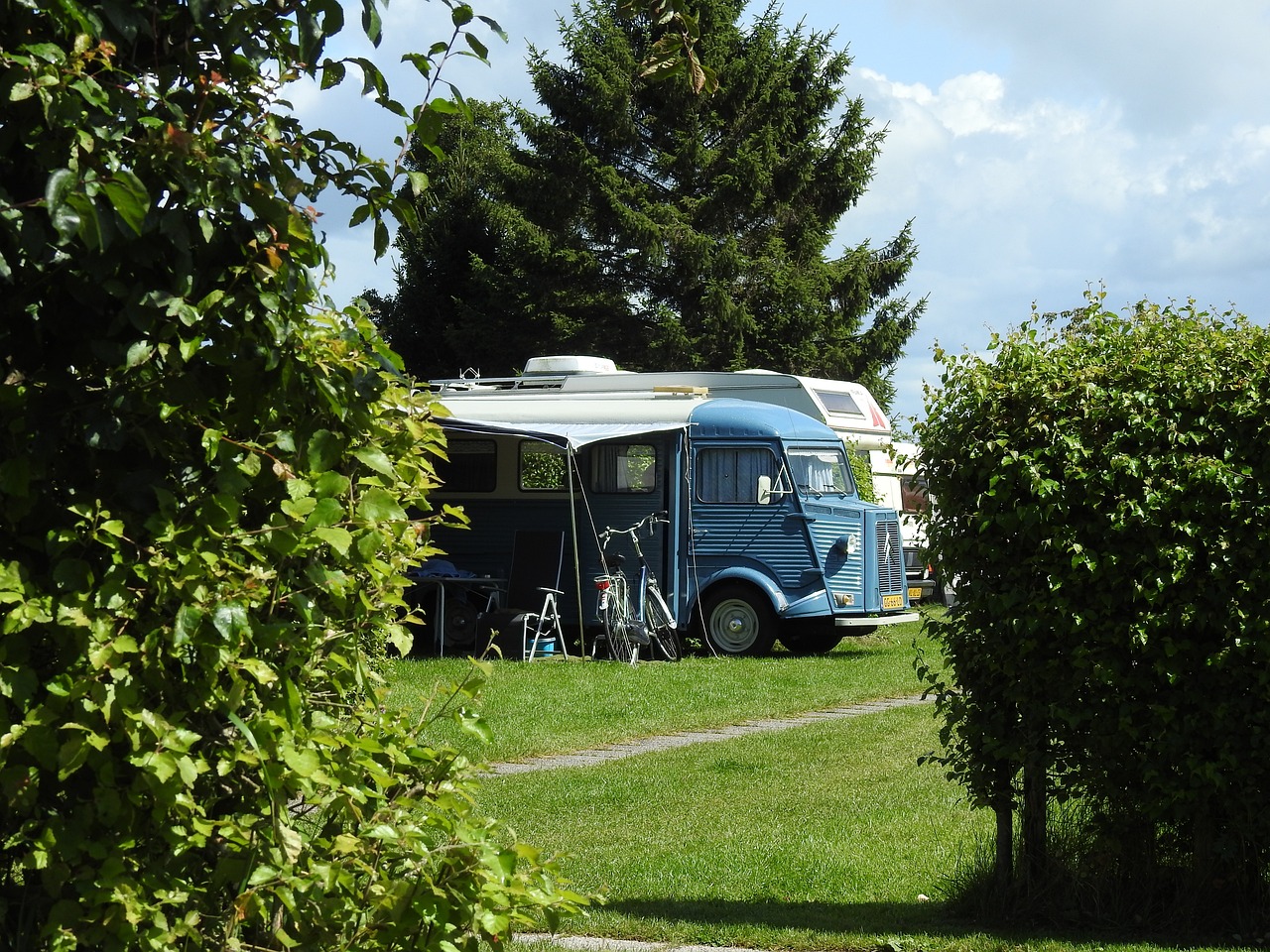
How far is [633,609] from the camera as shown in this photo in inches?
663

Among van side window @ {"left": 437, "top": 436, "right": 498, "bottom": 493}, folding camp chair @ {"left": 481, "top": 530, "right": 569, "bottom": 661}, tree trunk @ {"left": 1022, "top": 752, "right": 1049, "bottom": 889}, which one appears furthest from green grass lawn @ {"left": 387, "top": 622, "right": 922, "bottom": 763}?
tree trunk @ {"left": 1022, "top": 752, "right": 1049, "bottom": 889}

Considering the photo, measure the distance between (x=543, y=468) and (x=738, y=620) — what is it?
2.98 m

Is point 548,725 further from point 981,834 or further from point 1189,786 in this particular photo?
point 1189,786

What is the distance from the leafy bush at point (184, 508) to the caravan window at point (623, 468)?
14.5 metres

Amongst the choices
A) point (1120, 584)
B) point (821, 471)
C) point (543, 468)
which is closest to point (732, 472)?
point (821, 471)

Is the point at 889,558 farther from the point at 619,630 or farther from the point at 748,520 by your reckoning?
the point at 619,630

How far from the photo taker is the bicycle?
1619 centimetres

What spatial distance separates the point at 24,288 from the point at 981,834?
574 cm

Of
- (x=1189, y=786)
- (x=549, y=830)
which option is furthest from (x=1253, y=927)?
(x=549, y=830)

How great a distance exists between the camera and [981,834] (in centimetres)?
714

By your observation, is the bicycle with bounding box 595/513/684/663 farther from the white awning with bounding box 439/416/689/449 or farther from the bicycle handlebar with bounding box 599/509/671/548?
the white awning with bounding box 439/416/689/449

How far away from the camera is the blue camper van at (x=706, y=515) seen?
17203 mm

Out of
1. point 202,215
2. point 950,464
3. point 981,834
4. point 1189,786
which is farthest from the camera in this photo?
point 981,834

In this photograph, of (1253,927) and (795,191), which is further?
(795,191)
